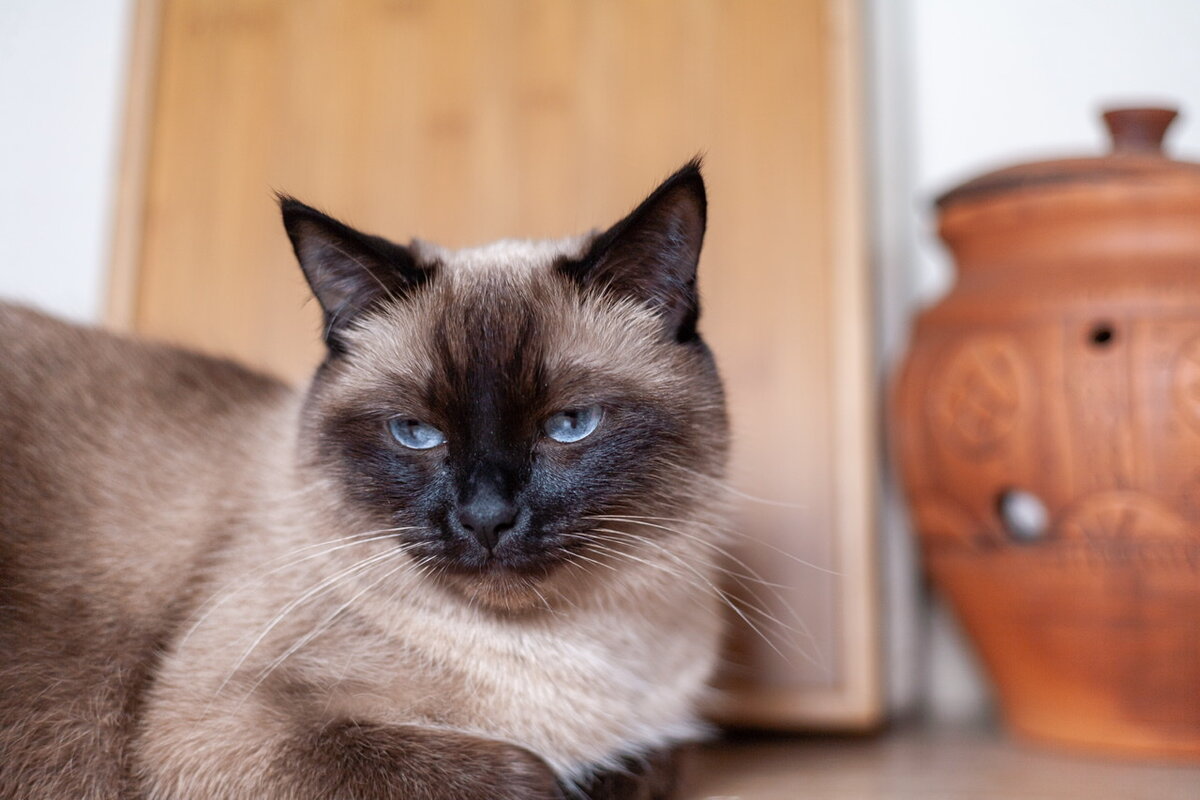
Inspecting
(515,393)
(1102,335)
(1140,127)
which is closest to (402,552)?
(515,393)

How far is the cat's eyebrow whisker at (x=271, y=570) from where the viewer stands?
4.19 ft

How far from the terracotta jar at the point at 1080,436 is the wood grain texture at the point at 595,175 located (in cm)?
18

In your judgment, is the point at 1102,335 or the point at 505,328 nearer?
the point at 505,328

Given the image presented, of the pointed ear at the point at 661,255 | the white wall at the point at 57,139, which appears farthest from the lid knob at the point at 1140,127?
the white wall at the point at 57,139

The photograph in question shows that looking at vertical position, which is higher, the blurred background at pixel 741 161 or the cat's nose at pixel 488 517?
the blurred background at pixel 741 161

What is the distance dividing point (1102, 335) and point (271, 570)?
4.38 feet

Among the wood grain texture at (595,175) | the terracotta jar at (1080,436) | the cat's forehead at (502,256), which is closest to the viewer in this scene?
the cat's forehead at (502,256)

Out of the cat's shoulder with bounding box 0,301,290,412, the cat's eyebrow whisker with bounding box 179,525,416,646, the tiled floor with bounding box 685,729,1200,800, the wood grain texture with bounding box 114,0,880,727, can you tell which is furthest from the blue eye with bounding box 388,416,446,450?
the wood grain texture with bounding box 114,0,880,727

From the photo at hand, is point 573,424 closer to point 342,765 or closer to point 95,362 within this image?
point 342,765

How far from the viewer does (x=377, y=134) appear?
221 cm

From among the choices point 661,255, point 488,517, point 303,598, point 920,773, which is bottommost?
point 920,773

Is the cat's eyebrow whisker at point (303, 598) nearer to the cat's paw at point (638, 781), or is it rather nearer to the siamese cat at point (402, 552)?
the siamese cat at point (402, 552)

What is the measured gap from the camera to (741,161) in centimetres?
204

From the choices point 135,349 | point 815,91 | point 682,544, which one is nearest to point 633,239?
point 682,544
